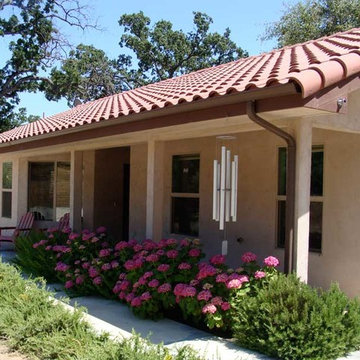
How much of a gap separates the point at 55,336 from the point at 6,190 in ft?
34.4

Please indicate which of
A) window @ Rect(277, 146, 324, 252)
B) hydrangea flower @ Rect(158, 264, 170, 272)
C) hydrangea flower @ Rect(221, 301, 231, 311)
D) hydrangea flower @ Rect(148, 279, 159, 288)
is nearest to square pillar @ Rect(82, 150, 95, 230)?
hydrangea flower @ Rect(158, 264, 170, 272)

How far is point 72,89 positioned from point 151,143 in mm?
20691

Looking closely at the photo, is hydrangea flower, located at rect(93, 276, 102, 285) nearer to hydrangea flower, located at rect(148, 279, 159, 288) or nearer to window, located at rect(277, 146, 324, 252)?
hydrangea flower, located at rect(148, 279, 159, 288)

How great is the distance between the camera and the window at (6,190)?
1448 cm

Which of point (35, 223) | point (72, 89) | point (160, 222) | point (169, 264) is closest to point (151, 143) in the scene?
point (160, 222)

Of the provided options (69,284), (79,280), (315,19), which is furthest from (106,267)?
(315,19)

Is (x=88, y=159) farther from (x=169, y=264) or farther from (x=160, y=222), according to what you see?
(x=169, y=264)

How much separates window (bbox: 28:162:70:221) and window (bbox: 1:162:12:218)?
48.8 inches

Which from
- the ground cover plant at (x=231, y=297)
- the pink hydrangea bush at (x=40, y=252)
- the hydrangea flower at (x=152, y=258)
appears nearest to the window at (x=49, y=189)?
the pink hydrangea bush at (x=40, y=252)

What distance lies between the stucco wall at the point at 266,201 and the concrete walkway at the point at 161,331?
1745mm

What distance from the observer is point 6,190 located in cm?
1461

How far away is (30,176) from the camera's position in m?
13.6

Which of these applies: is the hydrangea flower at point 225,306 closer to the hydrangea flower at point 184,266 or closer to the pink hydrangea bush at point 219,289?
the pink hydrangea bush at point 219,289

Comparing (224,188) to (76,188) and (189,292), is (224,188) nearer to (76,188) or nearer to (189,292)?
(189,292)
